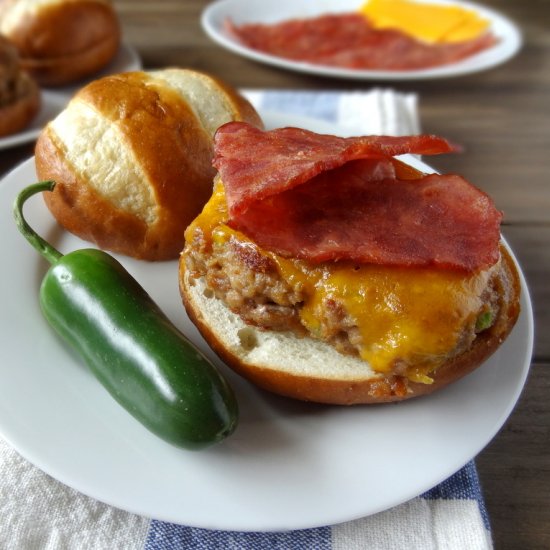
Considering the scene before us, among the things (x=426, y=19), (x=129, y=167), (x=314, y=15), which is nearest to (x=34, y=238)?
(x=129, y=167)

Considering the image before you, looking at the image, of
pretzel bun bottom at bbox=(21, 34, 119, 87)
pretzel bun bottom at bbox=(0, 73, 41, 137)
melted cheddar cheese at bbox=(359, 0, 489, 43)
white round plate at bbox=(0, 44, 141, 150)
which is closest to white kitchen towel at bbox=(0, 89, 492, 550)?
white round plate at bbox=(0, 44, 141, 150)

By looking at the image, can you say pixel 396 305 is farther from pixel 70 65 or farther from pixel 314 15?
pixel 314 15

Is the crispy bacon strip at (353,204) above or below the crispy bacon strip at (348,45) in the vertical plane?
above

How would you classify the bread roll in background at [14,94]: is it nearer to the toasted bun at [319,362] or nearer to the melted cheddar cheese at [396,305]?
the toasted bun at [319,362]

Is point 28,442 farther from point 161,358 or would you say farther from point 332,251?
point 332,251

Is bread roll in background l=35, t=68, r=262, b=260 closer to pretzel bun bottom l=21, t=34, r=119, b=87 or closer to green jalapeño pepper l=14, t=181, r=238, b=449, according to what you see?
green jalapeño pepper l=14, t=181, r=238, b=449

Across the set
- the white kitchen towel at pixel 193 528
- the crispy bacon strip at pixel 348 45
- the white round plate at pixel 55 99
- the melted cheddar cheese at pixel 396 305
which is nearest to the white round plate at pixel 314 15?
the crispy bacon strip at pixel 348 45
